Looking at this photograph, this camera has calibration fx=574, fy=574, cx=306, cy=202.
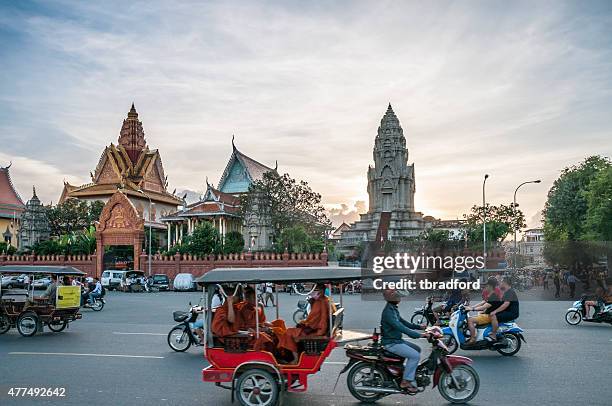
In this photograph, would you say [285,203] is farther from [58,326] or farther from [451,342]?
[451,342]

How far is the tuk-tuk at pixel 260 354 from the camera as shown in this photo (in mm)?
7074

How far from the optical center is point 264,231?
5038cm

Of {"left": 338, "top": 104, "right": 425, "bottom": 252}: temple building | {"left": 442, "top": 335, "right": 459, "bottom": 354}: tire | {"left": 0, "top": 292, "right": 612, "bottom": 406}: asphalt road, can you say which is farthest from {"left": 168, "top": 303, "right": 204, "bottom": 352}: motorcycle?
{"left": 338, "top": 104, "right": 425, "bottom": 252}: temple building

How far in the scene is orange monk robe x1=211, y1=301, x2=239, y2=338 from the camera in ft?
24.6

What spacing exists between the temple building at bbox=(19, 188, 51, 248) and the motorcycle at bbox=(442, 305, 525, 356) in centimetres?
5987

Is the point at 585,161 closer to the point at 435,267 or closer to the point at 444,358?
the point at 435,267

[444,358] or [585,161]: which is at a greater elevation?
[585,161]

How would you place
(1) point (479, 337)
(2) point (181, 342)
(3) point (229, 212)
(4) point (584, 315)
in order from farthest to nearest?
(3) point (229, 212) → (4) point (584, 315) → (2) point (181, 342) → (1) point (479, 337)

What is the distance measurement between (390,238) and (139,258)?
31083 mm

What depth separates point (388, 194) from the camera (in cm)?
7131

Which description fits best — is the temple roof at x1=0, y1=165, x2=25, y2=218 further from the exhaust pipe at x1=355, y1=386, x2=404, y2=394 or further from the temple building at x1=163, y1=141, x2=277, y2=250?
the exhaust pipe at x1=355, y1=386, x2=404, y2=394

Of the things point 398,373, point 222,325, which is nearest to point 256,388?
point 222,325

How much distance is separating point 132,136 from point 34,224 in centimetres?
1822

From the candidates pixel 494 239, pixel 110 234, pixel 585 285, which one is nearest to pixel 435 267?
pixel 585 285
